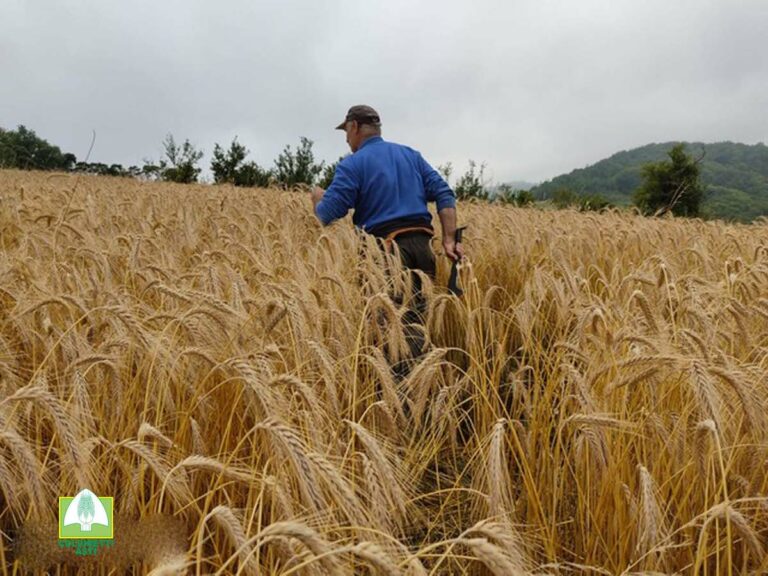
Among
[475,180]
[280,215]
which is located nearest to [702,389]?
[280,215]

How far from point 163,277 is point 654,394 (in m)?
2.16

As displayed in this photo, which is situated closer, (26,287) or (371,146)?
(26,287)

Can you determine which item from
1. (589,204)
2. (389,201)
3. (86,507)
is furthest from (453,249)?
(589,204)

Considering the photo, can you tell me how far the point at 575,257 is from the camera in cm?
429

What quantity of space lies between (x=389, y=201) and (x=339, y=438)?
98.5 inches

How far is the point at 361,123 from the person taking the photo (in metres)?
4.13

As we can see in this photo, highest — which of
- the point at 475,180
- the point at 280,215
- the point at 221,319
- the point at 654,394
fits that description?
the point at 475,180

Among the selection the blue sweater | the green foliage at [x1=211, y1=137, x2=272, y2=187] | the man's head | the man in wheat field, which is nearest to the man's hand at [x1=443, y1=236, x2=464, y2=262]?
the man in wheat field

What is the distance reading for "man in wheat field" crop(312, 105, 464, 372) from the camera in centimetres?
386

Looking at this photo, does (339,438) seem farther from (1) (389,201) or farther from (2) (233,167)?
(2) (233,167)

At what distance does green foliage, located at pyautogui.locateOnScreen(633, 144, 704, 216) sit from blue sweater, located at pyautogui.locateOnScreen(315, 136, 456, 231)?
23.1 m

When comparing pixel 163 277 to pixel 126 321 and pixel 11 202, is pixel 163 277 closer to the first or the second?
pixel 126 321

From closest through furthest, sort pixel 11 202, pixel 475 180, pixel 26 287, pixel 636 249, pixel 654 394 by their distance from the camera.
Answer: pixel 654 394
pixel 26 287
pixel 636 249
pixel 11 202
pixel 475 180

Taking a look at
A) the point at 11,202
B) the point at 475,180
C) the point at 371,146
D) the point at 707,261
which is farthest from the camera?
the point at 475,180
